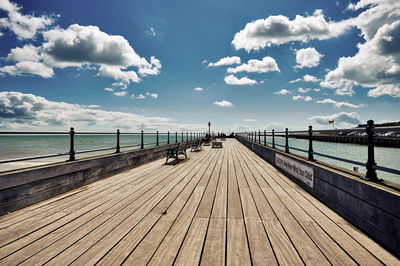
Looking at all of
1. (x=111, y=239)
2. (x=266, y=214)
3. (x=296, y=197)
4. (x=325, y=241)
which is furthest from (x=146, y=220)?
Result: (x=296, y=197)

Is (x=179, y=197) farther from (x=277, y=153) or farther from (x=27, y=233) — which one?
(x=277, y=153)

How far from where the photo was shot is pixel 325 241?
2.11m

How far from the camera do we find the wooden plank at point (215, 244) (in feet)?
5.90

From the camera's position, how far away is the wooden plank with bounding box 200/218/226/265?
1799mm

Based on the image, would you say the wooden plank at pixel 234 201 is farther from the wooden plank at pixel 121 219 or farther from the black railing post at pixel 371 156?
the black railing post at pixel 371 156

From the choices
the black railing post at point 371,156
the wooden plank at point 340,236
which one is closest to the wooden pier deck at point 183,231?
the wooden plank at point 340,236

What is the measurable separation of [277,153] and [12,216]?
21.5 feet

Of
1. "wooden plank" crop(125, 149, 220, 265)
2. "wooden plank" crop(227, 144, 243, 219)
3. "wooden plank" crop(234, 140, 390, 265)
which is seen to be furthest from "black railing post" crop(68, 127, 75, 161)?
"wooden plank" crop(234, 140, 390, 265)

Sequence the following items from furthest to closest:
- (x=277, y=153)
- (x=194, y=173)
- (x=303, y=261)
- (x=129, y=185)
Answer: (x=277, y=153)
(x=194, y=173)
(x=129, y=185)
(x=303, y=261)

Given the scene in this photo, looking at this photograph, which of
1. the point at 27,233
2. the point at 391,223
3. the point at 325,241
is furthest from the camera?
the point at 27,233

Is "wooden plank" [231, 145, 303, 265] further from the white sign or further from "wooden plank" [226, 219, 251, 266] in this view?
the white sign

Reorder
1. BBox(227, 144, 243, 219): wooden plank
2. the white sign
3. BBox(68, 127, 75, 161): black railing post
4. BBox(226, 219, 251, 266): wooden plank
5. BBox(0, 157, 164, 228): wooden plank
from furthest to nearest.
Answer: BBox(68, 127, 75, 161): black railing post < the white sign < BBox(227, 144, 243, 219): wooden plank < BBox(0, 157, 164, 228): wooden plank < BBox(226, 219, 251, 266): wooden plank

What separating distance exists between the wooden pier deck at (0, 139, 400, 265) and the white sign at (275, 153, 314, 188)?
34cm

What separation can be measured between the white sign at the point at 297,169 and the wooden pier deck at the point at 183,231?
0.34m
